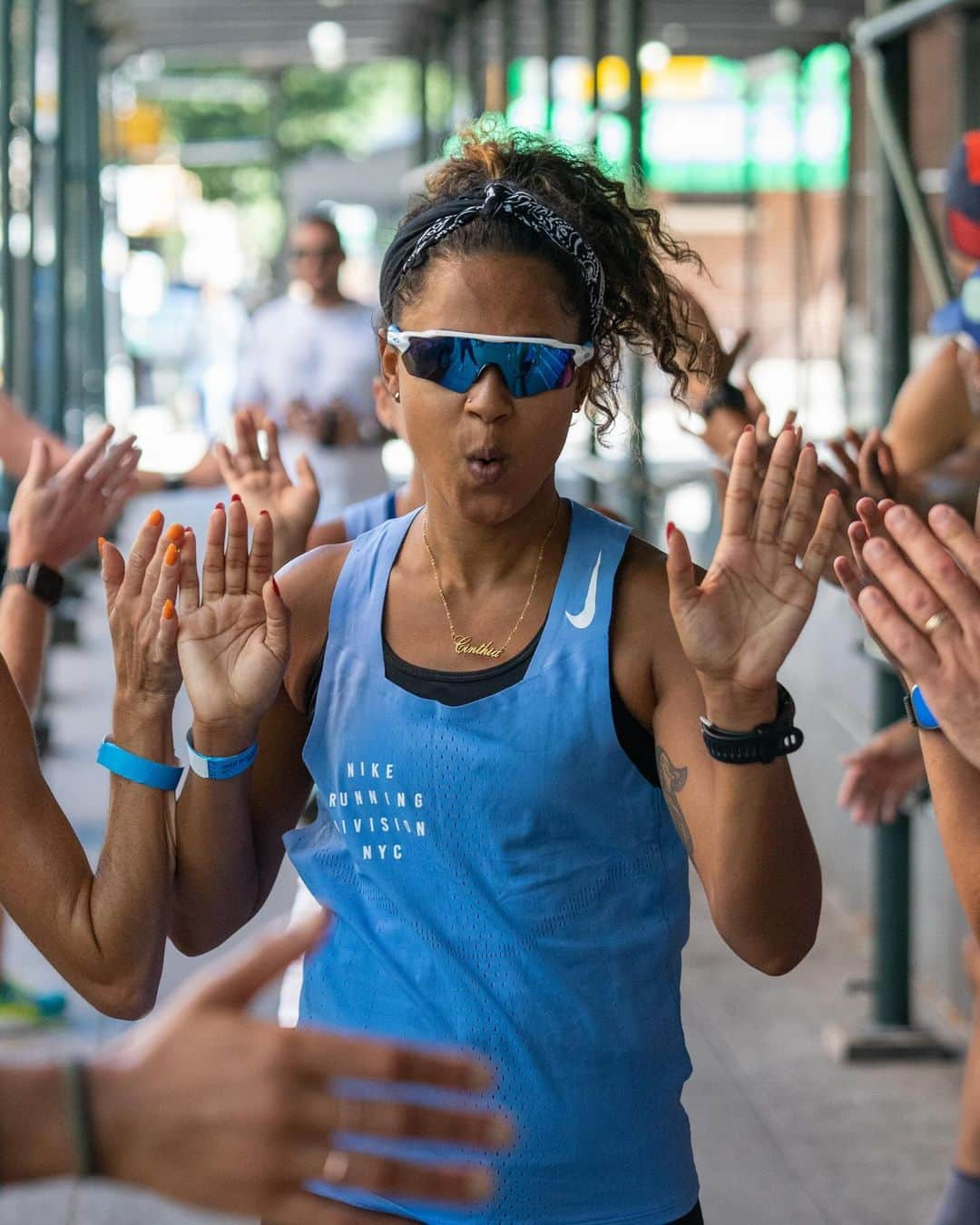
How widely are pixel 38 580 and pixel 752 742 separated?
1.46 meters

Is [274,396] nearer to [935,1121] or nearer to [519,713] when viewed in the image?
[935,1121]

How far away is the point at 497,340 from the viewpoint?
7.18ft

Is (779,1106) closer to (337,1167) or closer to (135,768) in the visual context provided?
(135,768)

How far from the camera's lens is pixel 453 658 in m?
2.20

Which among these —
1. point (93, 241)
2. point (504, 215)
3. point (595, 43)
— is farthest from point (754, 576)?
point (93, 241)

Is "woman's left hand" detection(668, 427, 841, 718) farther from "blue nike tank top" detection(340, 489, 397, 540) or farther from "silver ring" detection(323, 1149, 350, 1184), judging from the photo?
"blue nike tank top" detection(340, 489, 397, 540)

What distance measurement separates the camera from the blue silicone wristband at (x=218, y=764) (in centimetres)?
221

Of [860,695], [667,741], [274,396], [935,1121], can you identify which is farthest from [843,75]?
[667,741]

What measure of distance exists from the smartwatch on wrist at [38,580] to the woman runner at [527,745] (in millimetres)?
829

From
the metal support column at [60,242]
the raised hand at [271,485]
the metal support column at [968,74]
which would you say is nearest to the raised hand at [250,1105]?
the raised hand at [271,485]

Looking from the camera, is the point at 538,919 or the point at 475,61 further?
the point at 475,61

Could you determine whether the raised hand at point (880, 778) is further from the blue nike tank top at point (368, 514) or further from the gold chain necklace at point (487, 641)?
the gold chain necklace at point (487, 641)

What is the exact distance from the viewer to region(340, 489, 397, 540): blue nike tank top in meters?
3.26

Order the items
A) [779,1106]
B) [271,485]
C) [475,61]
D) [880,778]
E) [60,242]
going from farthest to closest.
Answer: [475,61]
[60,242]
[779,1106]
[880,778]
[271,485]
